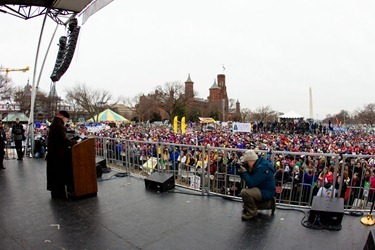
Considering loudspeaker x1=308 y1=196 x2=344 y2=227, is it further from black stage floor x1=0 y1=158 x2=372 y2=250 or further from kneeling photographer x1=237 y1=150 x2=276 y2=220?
kneeling photographer x1=237 y1=150 x2=276 y2=220

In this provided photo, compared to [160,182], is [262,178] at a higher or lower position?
higher

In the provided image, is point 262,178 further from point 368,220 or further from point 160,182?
point 160,182

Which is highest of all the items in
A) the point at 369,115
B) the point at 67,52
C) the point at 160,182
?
the point at 67,52

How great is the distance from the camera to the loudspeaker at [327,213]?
3.75m

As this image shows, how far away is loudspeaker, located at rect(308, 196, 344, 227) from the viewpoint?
375 centimetres

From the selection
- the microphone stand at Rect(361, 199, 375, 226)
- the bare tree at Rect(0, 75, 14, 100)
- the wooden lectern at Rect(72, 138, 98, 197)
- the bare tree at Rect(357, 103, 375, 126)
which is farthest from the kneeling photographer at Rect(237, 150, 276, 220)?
the bare tree at Rect(357, 103, 375, 126)

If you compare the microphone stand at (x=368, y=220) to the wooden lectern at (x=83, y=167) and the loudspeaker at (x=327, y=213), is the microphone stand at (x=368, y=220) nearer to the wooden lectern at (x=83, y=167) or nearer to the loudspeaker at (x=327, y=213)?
the loudspeaker at (x=327, y=213)

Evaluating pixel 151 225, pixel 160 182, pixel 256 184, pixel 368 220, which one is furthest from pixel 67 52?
pixel 368 220

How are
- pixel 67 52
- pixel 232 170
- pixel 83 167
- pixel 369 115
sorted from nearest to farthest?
pixel 83 167, pixel 232 170, pixel 67 52, pixel 369 115

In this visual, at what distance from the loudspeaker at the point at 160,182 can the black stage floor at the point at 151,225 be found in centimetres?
23

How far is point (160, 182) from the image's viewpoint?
18.5 ft

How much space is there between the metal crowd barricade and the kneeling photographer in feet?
1.98

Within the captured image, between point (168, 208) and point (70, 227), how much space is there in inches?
64.0

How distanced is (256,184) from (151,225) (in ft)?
5.76
